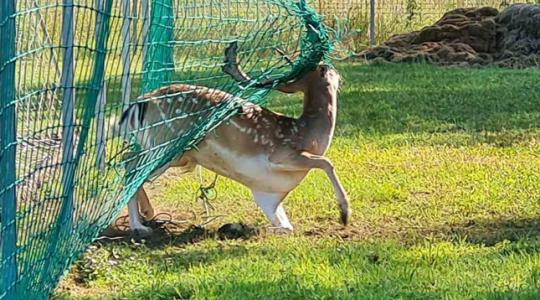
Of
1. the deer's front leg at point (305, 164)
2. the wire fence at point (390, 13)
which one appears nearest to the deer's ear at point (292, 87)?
the deer's front leg at point (305, 164)

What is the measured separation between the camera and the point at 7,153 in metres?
4.08

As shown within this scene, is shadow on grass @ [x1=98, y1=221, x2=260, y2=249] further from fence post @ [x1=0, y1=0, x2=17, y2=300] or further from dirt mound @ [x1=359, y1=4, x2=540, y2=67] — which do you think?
dirt mound @ [x1=359, y1=4, x2=540, y2=67]

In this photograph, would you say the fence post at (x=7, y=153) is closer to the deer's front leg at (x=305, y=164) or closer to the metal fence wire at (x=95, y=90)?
the metal fence wire at (x=95, y=90)

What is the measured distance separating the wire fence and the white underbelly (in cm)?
1154

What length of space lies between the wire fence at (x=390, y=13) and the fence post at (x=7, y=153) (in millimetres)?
14206

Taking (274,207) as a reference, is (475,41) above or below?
above

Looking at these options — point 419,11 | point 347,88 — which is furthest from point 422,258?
point 419,11

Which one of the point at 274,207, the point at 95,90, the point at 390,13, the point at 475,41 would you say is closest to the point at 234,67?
the point at 274,207

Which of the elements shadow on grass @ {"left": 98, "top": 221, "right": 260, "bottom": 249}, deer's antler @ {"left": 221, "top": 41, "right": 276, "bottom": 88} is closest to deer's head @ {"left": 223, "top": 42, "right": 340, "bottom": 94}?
deer's antler @ {"left": 221, "top": 41, "right": 276, "bottom": 88}

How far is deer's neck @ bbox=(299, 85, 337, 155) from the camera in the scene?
6811 millimetres

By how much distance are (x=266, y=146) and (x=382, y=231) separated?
91 cm

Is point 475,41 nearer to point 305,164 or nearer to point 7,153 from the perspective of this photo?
point 305,164

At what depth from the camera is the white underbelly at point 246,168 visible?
260 inches

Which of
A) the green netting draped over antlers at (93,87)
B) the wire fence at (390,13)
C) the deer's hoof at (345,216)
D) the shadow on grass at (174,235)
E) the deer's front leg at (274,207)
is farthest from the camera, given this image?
the wire fence at (390,13)
